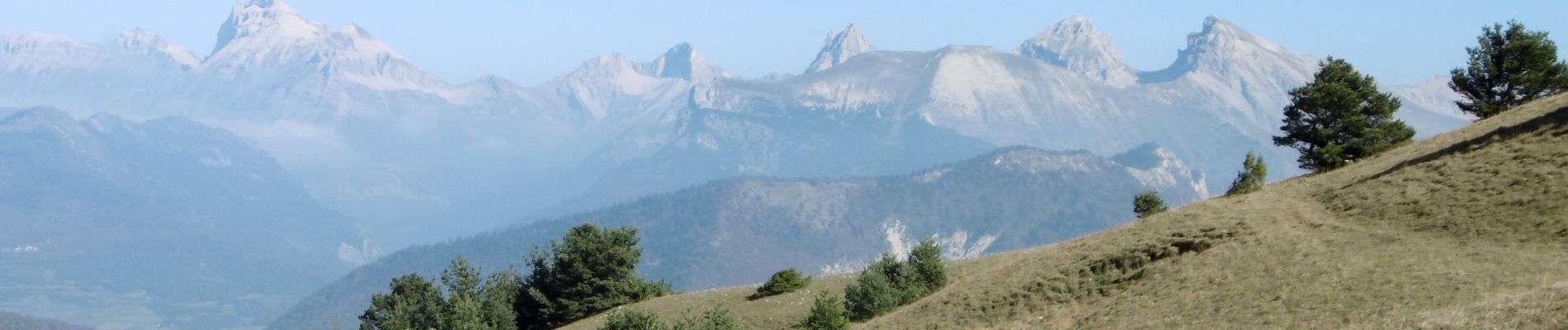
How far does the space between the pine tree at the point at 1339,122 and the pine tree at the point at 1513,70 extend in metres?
6.74

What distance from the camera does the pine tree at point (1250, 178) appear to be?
66438 millimetres

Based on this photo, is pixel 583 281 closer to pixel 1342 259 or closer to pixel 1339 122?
pixel 1339 122

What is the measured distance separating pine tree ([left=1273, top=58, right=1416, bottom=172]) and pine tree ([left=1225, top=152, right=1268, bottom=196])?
5.43m

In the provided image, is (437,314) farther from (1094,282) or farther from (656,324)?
(1094,282)

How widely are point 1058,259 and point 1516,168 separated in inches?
726

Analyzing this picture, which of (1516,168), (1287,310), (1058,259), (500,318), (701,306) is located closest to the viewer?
(1287,310)

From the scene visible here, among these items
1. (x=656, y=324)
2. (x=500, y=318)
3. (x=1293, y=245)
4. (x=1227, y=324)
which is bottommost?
(x=1227, y=324)

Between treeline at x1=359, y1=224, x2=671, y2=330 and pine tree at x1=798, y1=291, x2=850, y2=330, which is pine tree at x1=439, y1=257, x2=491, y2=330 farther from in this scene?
pine tree at x1=798, y1=291, x2=850, y2=330

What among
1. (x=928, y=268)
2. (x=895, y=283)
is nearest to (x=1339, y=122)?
(x=928, y=268)

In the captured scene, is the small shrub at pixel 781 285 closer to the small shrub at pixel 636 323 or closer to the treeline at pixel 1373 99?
the small shrub at pixel 636 323

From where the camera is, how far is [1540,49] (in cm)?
7744

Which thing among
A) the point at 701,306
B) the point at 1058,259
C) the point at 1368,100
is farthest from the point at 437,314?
the point at 1368,100

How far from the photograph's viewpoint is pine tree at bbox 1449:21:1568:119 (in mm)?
77438

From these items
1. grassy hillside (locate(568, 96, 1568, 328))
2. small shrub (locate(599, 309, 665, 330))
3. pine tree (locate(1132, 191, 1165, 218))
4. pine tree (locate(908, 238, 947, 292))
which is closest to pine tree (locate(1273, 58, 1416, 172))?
grassy hillside (locate(568, 96, 1568, 328))
